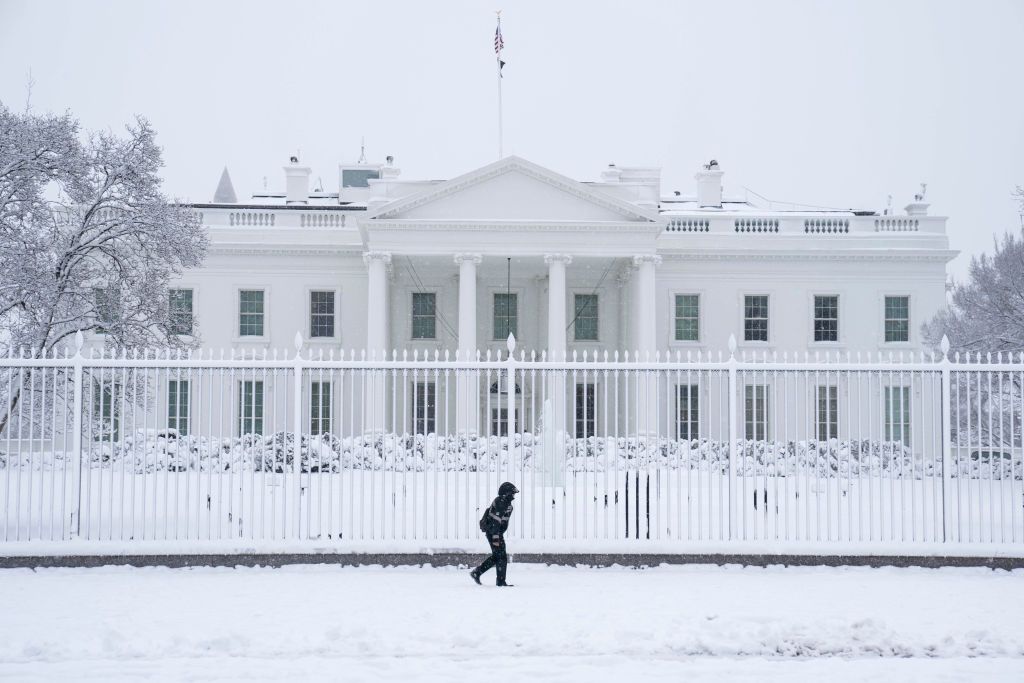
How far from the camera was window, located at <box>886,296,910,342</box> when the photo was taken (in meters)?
32.6

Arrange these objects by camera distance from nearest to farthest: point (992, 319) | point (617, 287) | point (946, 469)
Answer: point (946, 469) < point (992, 319) < point (617, 287)

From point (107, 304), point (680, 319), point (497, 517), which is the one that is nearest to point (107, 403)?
point (107, 304)

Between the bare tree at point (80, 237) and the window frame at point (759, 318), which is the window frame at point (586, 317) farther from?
the bare tree at point (80, 237)

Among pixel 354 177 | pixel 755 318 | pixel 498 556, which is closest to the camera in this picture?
pixel 498 556

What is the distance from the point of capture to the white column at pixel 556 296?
29484 mm

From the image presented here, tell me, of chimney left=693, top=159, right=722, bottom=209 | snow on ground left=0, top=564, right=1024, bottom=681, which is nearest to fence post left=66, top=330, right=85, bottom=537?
snow on ground left=0, top=564, right=1024, bottom=681

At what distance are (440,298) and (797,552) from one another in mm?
23215

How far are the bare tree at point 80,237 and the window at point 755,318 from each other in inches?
849

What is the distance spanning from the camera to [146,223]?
13.8m

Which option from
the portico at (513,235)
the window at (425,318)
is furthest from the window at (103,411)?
the window at (425,318)

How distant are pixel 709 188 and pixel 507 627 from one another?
32.5 metres

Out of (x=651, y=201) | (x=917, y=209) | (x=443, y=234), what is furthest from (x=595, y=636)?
(x=917, y=209)

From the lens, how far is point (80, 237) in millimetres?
13133

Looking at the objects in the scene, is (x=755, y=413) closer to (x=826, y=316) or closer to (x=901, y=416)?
(x=901, y=416)
